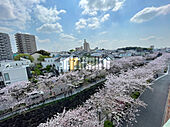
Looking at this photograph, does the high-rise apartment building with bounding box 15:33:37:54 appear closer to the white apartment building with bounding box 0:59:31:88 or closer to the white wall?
the white apartment building with bounding box 0:59:31:88

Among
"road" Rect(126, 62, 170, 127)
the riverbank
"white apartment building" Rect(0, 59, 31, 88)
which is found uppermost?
"white apartment building" Rect(0, 59, 31, 88)

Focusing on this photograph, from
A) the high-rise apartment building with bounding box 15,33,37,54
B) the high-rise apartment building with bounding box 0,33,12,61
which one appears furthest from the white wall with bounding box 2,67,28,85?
the high-rise apartment building with bounding box 15,33,37,54

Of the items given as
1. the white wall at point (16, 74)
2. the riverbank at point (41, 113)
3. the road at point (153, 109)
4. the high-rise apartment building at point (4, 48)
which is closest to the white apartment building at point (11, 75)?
the white wall at point (16, 74)

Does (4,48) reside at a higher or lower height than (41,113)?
higher

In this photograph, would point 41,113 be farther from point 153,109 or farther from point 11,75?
point 153,109

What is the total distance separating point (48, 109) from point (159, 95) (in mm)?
13468

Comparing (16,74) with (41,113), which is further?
(16,74)

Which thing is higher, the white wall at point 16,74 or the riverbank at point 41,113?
the white wall at point 16,74

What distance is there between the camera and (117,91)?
6316 mm

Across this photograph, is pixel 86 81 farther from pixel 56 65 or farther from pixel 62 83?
pixel 56 65

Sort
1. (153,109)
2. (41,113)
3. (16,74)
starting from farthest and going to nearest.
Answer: (16,74), (41,113), (153,109)

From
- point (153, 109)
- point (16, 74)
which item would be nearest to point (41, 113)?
point (16, 74)

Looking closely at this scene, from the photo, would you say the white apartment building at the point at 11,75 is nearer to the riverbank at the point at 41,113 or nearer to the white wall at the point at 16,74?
the white wall at the point at 16,74

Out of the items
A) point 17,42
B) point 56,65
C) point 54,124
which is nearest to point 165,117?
point 54,124
